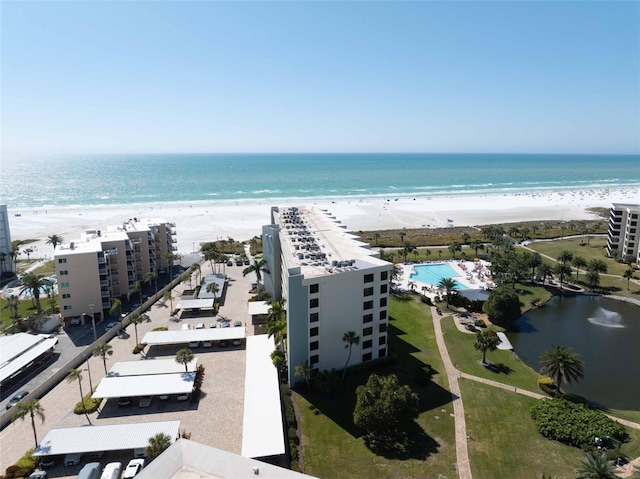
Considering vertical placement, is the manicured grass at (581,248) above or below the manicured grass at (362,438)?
above

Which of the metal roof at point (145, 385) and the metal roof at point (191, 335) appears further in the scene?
the metal roof at point (191, 335)

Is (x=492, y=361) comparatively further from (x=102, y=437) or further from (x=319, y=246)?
(x=102, y=437)

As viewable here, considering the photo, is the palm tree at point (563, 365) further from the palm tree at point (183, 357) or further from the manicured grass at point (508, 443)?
the palm tree at point (183, 357)

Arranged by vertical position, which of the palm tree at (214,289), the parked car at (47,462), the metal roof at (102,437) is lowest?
the parked car at (47,462)

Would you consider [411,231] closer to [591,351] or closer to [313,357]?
[591,351]

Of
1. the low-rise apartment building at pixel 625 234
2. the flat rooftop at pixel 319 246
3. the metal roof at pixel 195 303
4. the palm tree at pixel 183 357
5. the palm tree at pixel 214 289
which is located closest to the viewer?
the palm tree at pixel 183 357

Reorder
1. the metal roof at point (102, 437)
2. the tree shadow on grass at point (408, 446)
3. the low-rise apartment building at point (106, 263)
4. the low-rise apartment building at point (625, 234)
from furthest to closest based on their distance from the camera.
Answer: the low-rise apartment building at point (625, 234) → the low-rise apartment building at point (106, 263) → the tree shadow on grass at point (408, 446) → the metal roof at point (102, 437)

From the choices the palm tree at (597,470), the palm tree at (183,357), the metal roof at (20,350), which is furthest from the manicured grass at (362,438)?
the metal roof at (20,350)

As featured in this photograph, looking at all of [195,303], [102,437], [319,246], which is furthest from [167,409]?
[319,246]
